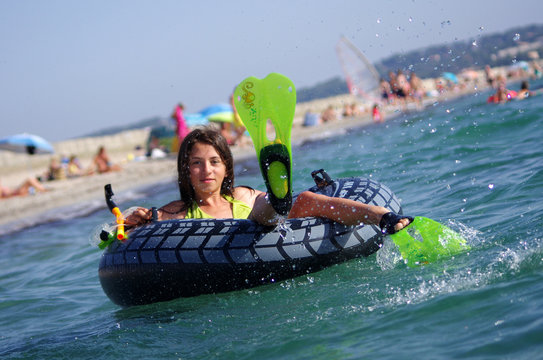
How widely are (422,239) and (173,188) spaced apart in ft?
29.9

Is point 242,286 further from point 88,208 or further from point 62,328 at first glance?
point 88,208

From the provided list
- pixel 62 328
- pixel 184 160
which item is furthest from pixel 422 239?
pixel 62 328

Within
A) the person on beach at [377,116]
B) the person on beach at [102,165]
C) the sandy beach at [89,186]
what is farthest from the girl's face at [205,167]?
the person on beach at [377,116]

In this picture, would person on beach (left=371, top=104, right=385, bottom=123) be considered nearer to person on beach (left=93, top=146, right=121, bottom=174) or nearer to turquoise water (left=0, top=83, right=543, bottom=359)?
person on beach (left=93, top=146, right=121, bottom=174)

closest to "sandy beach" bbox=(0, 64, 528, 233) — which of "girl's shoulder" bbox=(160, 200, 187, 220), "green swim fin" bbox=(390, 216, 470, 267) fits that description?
"girl's shoulder" bbox=(160, 200, 187, 220)

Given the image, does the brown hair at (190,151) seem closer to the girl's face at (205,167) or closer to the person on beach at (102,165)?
the girl's face at (205,167)

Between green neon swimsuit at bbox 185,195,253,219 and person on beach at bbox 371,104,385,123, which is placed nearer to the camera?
green neon swimsuit at bbox 185,195,253,219

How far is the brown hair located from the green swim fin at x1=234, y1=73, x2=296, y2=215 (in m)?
0.47

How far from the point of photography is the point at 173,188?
41.2 ft

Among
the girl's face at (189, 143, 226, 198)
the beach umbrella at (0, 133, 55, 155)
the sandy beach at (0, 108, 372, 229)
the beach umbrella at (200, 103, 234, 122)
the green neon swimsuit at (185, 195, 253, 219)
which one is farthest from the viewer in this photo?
the beach umbrella at (200, 103, 234, 122)

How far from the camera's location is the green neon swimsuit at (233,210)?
4613 millimetres

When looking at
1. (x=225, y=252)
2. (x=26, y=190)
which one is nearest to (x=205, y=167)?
(x=225, y=252)

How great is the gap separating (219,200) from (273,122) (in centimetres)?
102

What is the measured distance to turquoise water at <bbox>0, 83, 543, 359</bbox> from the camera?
286 cm
